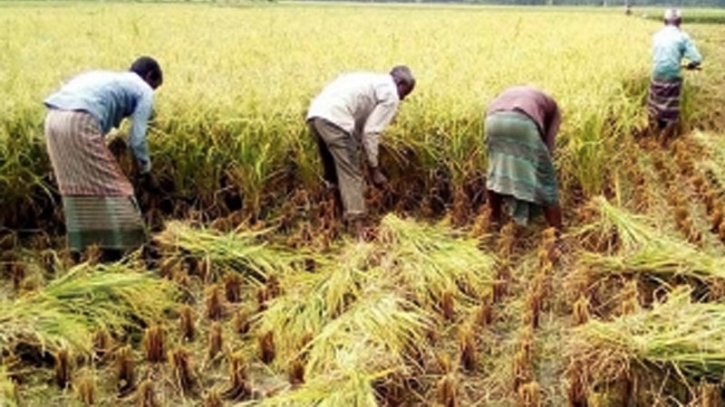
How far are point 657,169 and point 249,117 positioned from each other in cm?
313

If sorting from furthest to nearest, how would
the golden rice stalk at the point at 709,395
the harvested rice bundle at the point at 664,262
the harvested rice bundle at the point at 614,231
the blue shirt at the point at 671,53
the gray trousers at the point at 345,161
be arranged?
the blue shirt at the point at 671,53, the gray trousers at the point at 345,161, the harvested rice bundle at the point at 614,231, the harvested rice bundle at the point at 664,262, the golden rice stalk at the point at 709,395

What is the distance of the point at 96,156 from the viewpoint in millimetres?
4203

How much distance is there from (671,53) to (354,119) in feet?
13.3

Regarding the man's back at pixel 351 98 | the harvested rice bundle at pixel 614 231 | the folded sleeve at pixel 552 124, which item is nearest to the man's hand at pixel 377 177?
the man's back at pixel 351 98

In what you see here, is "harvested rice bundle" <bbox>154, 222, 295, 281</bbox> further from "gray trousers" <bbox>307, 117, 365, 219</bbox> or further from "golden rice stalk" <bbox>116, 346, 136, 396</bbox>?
"golden rice stalk" <bbox>116, 346, 136, 396</bbox>

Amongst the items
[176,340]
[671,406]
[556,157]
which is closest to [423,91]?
[556,157]

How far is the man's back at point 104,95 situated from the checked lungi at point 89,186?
2.1 inches

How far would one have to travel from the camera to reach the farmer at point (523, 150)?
4574 mm

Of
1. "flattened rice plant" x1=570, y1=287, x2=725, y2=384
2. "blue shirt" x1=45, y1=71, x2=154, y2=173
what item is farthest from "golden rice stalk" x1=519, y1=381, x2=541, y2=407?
"blue shirt" x1=45, y1=71, x2=154, y2=173

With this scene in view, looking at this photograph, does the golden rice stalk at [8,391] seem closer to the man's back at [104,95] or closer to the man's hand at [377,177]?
the man's back at [104,95]

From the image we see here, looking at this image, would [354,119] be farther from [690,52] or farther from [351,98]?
[690,52]

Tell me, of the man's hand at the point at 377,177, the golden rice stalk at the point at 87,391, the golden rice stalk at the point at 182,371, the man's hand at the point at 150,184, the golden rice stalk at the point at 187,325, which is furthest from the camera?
the man's hand at the point at 150,184

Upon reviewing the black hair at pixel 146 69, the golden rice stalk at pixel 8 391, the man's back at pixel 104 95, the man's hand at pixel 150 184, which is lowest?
the golden rice stalk at pixel 8 391

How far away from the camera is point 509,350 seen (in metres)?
3.42
